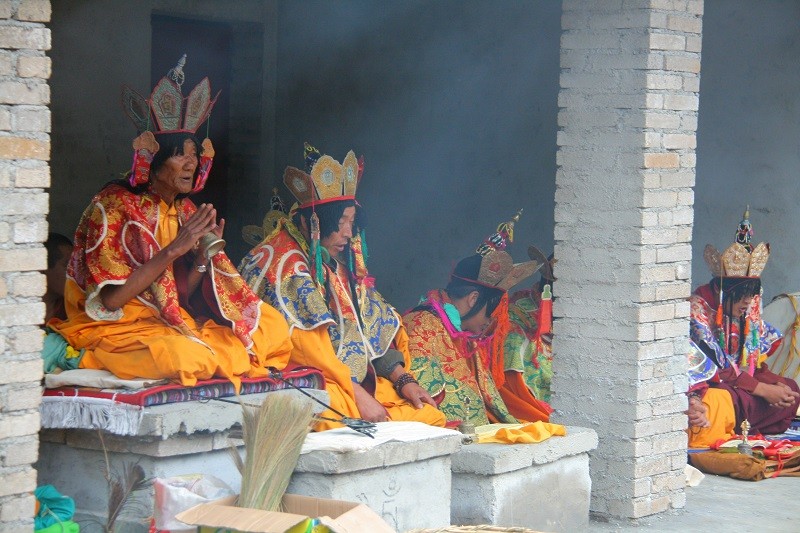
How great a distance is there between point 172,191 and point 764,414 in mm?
4581

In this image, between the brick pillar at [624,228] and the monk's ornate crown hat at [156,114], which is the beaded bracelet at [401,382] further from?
the monk's ornate crown hat at [156,114]

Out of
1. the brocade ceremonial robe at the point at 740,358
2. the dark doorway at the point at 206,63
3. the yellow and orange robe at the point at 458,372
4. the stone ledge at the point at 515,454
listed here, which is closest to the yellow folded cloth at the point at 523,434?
the stone ledge at the point at 515,454

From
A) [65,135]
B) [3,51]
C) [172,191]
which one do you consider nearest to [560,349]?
[172,191]

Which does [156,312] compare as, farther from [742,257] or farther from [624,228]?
[742,257]

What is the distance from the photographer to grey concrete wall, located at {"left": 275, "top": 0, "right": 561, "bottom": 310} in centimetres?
1038

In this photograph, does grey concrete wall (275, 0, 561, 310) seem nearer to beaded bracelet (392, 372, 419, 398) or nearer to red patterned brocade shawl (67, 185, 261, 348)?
beaded bracelet (392, 372, 419, 398)

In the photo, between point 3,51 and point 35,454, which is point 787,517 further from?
point 3,51

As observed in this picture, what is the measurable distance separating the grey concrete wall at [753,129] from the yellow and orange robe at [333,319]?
4005mm

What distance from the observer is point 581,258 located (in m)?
6.89

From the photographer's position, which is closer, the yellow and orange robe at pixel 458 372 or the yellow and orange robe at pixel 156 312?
the yellow and orange robe at pixel 156 312

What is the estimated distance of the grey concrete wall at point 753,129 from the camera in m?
10.1

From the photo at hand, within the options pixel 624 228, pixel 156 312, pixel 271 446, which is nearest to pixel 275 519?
pixel 271 446

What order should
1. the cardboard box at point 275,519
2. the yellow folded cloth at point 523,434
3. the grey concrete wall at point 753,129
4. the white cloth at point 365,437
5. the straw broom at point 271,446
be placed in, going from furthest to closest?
the grey concrete wall at point 753,129 < the yellow folded cloth at point 523,434 < the white cloth at point 365,437 < the straw broom at point 271,446 < the cardboard box at point 275,519

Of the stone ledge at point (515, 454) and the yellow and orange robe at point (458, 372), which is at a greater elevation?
the yellow and orange robe at point (458, 372)
